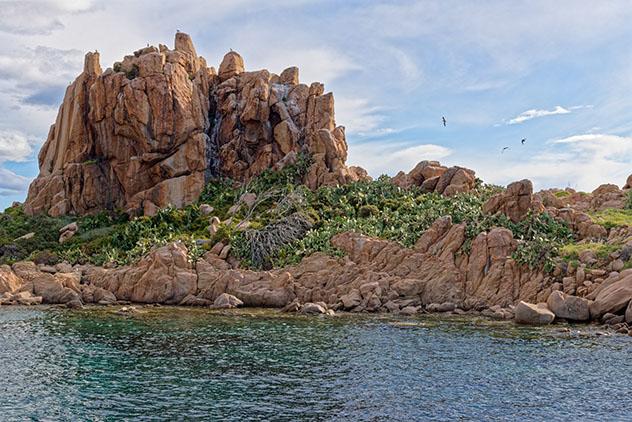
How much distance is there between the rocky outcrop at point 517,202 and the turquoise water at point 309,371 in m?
17.0

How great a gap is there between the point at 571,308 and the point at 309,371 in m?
23.9

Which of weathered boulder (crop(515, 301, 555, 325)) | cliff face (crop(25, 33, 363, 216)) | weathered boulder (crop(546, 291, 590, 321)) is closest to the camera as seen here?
weathered boulder (crop(515, 301, 555, 325))

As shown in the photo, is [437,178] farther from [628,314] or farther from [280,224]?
[628,314]

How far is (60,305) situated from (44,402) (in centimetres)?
3462

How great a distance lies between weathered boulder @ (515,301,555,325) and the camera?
46406 mm

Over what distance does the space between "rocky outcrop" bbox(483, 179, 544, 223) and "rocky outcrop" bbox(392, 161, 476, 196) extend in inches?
594

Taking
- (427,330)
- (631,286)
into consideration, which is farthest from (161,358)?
(631,286)

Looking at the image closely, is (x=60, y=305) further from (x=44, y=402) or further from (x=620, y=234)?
(x=620, y=234)

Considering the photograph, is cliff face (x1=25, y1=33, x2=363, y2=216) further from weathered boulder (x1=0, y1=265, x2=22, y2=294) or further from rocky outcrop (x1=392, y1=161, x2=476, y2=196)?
weathered boulder (x1=0, y1=265, x2=22, y2=294)

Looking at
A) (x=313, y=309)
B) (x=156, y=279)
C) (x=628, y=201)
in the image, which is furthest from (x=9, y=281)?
(x=628, y=201)

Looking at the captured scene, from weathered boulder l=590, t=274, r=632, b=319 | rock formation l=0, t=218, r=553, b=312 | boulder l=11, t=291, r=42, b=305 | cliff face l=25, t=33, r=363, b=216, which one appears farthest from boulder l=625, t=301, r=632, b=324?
cliff face l=25, t=33, r=363, b=216

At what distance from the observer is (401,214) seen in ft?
243

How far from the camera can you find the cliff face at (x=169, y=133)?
98.0 m

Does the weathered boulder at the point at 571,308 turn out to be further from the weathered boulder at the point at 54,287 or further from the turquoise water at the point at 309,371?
the weathered boulder at the point at 54,287
